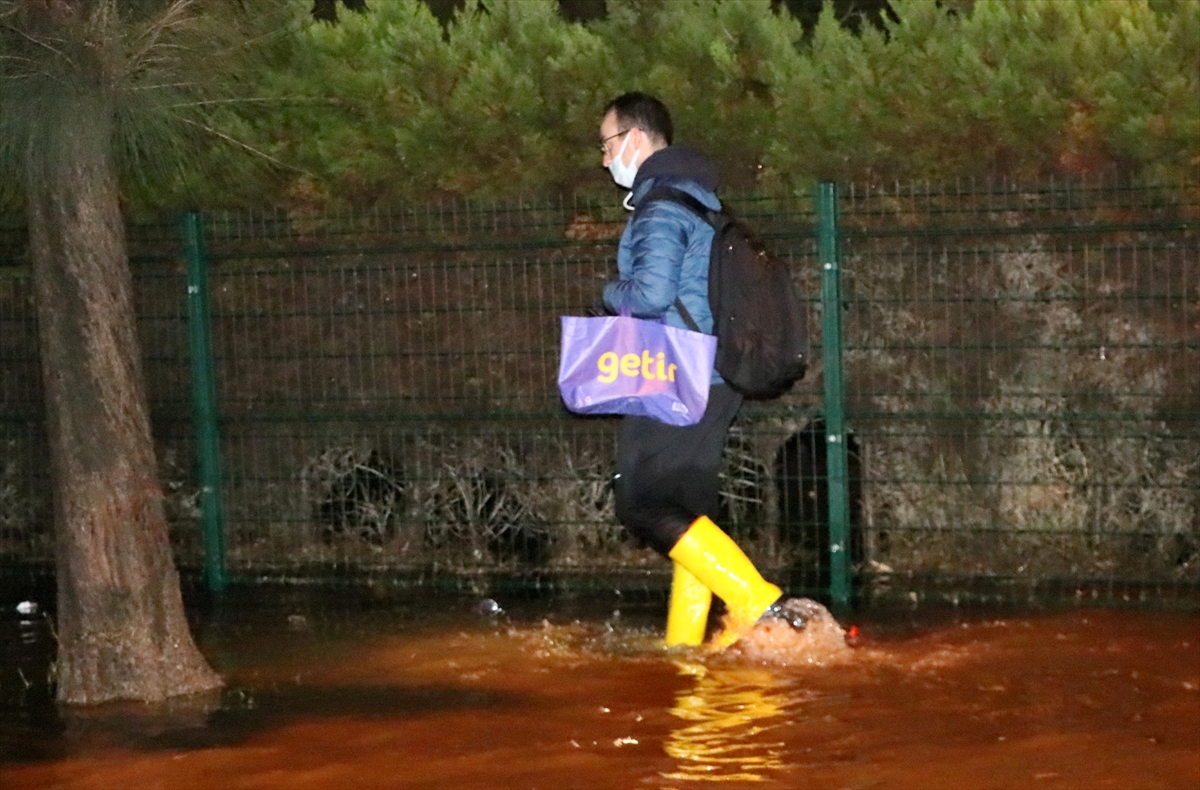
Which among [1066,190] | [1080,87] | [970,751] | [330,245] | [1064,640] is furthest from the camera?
[330,245]

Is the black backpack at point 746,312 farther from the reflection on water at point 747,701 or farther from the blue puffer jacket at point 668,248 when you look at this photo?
the reflection on water at point 747,701

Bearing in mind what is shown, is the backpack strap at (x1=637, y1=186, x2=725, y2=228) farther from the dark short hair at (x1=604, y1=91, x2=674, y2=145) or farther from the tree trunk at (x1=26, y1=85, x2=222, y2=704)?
Result: the tree trunk at (x1=26, y1=85, x2=222, y2=704)

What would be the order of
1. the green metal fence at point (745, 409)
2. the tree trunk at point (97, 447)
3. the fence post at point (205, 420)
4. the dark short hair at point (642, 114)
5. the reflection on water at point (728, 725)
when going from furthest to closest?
the fence post at point (205, 420) → the green metal fence at point (745, 409) → the dark short hair at point (642, 114) → the tree trunk at point (97, 447) → the reflection on water at point (728, 725)

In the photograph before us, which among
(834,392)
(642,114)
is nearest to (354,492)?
(834,392)

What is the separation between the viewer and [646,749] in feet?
20.3

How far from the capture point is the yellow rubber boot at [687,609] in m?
7.65

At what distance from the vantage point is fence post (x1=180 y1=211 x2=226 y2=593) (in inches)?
391

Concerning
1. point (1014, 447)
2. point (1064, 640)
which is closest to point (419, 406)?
point (1014, 447)

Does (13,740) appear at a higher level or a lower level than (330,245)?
lower

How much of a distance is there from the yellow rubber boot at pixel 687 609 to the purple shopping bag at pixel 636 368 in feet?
2.73

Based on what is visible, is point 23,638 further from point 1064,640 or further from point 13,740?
point 1064,640

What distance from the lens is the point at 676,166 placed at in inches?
287

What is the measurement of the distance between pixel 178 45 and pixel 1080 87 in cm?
458

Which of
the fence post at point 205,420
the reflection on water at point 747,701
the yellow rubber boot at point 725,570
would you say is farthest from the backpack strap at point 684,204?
the fence post at point 205,420
